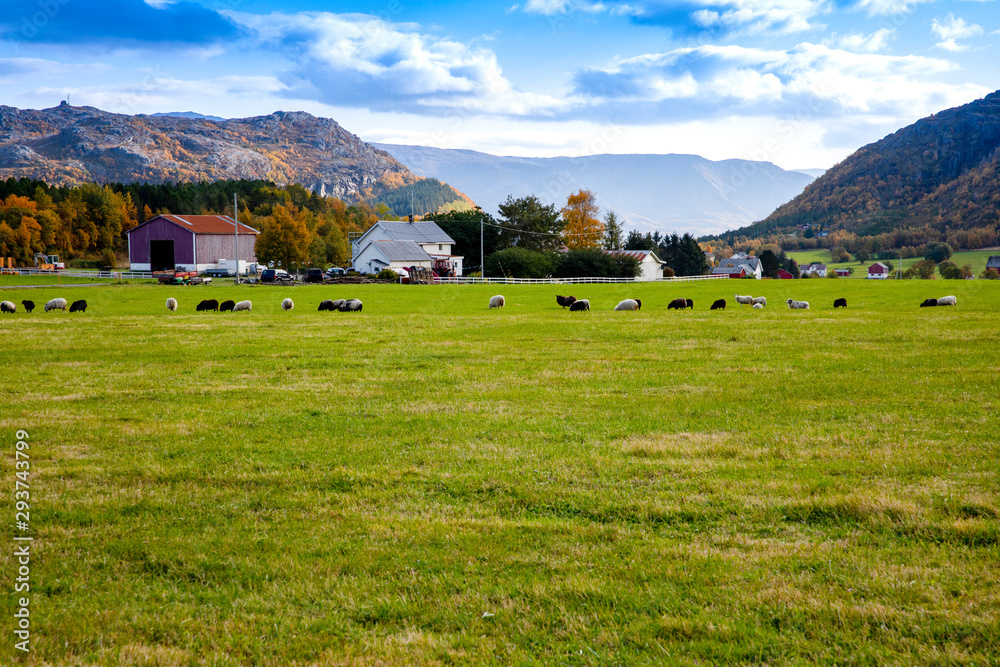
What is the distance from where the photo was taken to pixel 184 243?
92.1 meters

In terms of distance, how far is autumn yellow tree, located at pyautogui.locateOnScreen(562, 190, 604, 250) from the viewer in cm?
11019

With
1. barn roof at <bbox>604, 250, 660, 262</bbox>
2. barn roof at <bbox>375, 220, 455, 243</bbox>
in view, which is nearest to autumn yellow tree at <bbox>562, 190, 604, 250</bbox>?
barn roof at <bbox>604, 250, 660, 262</bbox>

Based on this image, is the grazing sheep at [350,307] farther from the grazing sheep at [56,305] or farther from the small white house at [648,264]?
the small white house at [648,264]

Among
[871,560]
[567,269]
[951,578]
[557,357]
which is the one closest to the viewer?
[951,578]

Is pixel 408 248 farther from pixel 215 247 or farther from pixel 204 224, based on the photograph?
pixel 204 224

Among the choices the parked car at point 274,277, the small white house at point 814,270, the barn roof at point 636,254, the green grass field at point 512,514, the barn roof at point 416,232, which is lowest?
the green grass field at point 512,514

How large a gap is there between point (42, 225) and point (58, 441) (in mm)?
114833

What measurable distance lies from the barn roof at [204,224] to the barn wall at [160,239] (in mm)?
514

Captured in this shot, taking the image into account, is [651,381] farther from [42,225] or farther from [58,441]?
[42,225]

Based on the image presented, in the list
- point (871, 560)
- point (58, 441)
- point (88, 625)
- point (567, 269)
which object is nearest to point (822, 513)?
point (871, 560)

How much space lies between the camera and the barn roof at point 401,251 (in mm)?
90000

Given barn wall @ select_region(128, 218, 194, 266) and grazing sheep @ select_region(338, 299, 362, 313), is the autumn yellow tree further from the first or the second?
grazing sheep @ select_region(338, 299, 362, 313)

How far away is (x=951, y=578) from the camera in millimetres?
5098

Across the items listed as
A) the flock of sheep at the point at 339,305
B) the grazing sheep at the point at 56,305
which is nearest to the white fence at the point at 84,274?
the grazing sheep at the point at 56,305
